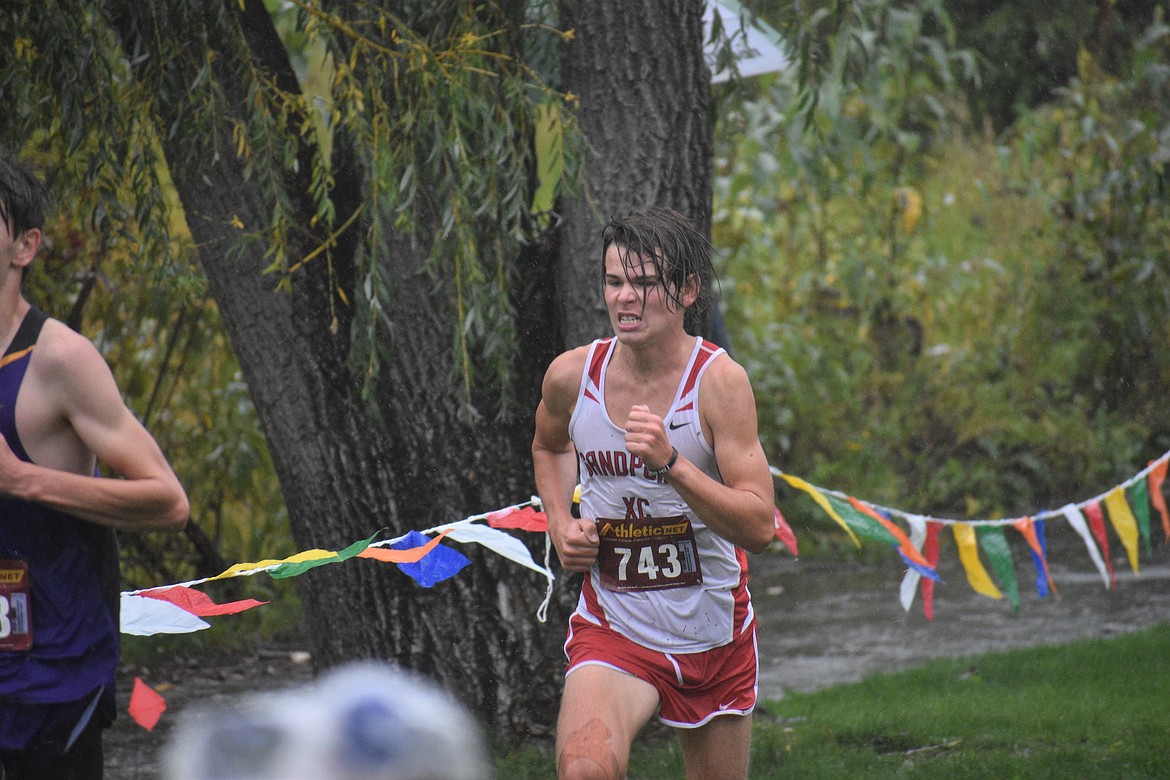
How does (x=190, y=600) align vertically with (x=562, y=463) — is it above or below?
below

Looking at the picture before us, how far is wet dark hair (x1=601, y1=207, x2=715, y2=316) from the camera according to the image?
11.7ft

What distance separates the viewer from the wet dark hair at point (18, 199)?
9.87 ft

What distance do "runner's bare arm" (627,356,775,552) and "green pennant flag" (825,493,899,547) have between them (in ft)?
8.57

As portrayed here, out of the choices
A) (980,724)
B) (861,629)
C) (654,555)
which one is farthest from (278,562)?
(861,629)

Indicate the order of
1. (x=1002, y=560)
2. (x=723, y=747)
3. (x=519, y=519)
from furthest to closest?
(x=1002, y=560) < (x=519, y=519) < (x=723, y=747)

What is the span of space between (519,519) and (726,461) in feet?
5.66

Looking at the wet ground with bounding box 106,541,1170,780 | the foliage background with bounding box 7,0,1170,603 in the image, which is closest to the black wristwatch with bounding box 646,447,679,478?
the wet ground with bounding box 106,541,1170,780

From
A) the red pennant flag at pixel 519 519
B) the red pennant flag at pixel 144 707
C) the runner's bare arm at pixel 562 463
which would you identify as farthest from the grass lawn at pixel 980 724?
the runner's bare arm at pixel 562 463

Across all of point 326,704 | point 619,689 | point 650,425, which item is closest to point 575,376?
point 650,425

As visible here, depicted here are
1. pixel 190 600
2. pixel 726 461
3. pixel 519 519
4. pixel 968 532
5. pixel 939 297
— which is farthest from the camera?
pixel 939 297

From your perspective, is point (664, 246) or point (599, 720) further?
point (664, 246)

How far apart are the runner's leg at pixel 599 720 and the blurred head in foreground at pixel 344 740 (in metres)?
2.31

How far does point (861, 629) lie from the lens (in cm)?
837

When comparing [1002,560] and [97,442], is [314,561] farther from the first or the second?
[1002,560]
